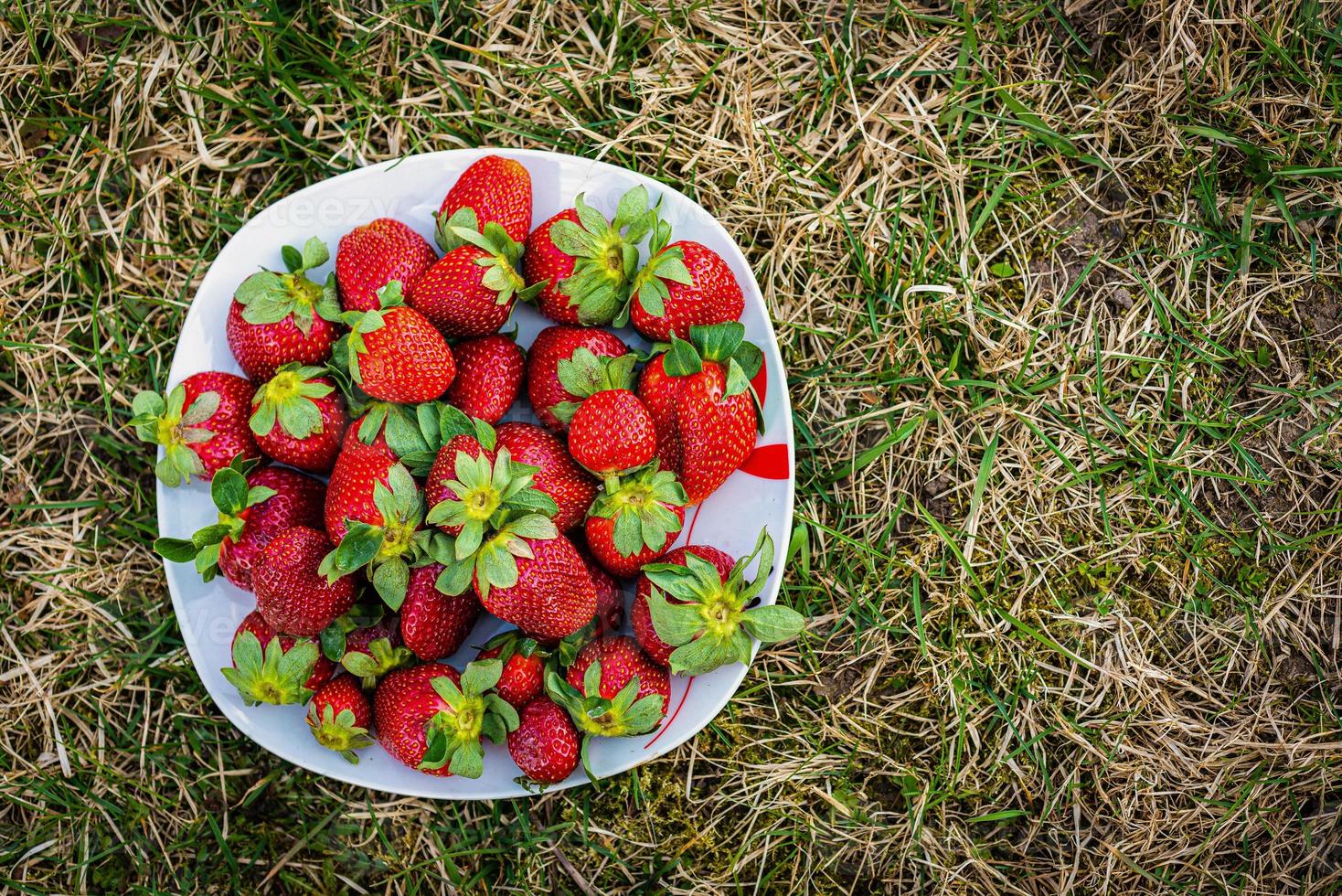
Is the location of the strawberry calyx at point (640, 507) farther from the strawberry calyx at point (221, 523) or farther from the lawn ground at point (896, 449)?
the strawberry calyx at point (221, 523)

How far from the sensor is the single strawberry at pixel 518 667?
1617mm

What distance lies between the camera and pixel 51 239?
205 cm

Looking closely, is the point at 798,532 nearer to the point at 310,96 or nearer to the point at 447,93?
the point at 447,93

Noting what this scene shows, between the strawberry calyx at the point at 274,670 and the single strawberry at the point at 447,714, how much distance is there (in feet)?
0.51

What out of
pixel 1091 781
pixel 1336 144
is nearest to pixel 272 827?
pixel 1091 781

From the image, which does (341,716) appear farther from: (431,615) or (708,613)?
(708,613)

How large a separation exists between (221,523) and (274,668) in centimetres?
29

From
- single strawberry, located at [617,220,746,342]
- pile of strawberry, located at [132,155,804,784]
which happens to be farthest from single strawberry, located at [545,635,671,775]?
single strawberry, located at [617,220,746,342]

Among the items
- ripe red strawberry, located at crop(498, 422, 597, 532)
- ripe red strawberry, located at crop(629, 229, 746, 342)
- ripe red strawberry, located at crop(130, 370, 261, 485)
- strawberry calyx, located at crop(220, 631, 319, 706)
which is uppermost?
ripe red strawberry, located at crop(629, 229, 746, 342)

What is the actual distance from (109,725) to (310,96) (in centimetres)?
151

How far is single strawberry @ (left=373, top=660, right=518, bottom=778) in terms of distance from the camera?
1561 mm

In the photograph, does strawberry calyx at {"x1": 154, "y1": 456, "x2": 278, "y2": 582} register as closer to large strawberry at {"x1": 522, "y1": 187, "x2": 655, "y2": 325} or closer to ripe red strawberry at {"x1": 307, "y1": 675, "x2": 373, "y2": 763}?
ripe red strawberry at {"x1": 307, "y1": 675, "x2": 373, "y2": 763}

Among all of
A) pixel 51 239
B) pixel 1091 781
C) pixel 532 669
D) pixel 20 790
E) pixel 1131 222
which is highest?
pixel 51 239

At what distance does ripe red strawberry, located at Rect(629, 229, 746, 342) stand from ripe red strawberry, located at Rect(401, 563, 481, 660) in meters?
0.60
